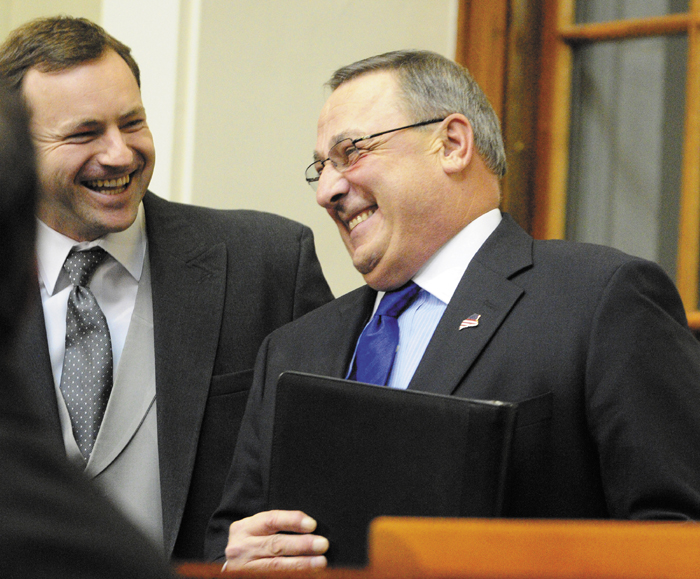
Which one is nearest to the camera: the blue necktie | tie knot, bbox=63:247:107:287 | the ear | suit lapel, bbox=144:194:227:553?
the blue necktie

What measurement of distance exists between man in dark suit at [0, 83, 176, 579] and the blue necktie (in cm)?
108

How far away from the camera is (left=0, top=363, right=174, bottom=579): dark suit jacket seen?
17.4 inches

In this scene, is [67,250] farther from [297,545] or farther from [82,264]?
[297,545]

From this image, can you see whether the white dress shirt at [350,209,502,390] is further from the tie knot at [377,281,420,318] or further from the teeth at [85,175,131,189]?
the teeth at [85,175,131,189]

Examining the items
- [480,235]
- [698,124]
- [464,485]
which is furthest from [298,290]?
[698,124]

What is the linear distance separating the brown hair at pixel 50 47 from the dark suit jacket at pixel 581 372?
94cm

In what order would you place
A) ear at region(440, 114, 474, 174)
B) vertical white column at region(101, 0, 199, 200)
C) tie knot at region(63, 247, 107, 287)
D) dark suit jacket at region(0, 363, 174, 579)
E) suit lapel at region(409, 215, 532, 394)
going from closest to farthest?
dark suit jacket at region(0, 363, 174, 579) → suit lapel at region(409, 215, 532, 394) → ear at region(440, 114, 474, 174) → tie knot at region(63, 247, 107, 287) → vertical white column at region(101, 0, 199, 200)

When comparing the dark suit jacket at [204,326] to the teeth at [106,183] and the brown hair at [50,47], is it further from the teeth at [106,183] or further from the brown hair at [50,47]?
the brown hair at [50,47]

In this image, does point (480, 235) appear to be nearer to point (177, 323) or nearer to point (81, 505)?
point (177, 323)

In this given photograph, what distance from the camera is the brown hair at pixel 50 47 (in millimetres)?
1911

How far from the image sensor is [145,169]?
1.98 metres

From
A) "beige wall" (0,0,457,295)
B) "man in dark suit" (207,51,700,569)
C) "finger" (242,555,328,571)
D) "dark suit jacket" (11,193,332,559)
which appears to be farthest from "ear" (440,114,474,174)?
"beige wall" (0,0,457,295)

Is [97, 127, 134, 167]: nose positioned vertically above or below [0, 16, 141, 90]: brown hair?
below

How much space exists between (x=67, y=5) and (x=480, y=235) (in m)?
1.75
